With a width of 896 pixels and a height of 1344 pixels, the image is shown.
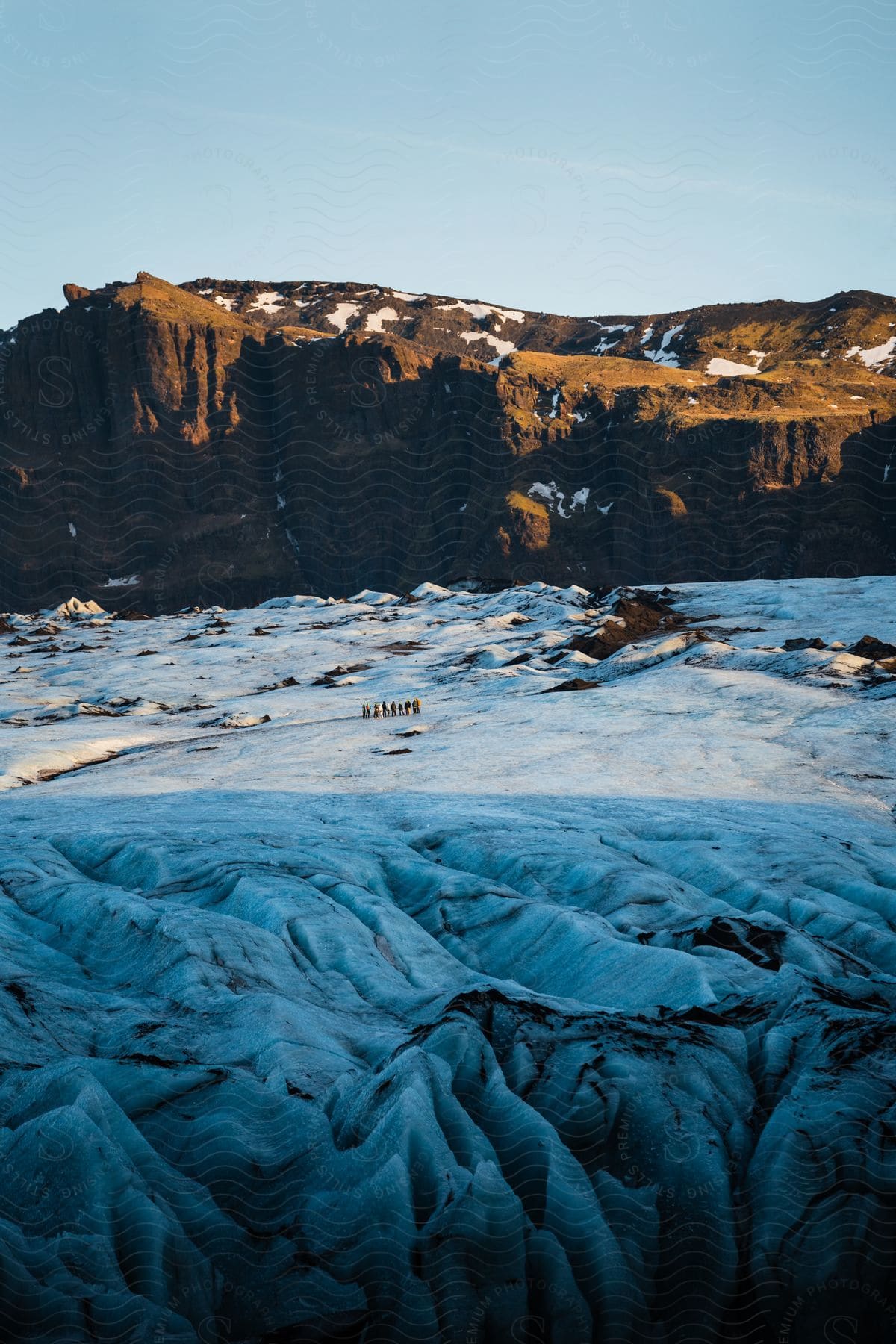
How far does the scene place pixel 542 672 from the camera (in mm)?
34375

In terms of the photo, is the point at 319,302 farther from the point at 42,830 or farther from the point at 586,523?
the point at 42,830

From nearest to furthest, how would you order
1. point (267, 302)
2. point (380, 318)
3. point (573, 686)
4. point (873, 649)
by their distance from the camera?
point (873, 649), point (573, 686), point (380, 318), point (267, 302)

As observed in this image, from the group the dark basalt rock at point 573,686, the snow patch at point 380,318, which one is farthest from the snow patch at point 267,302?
the dark basalt rock at point 573,686

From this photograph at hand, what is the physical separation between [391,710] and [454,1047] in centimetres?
2217

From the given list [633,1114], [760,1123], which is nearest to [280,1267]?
[633,1114]

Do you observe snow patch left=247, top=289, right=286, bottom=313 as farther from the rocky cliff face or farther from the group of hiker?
the group of hiker

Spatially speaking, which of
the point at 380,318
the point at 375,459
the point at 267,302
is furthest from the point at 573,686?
the point at 267,302

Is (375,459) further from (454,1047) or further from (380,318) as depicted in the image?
(454,1047)

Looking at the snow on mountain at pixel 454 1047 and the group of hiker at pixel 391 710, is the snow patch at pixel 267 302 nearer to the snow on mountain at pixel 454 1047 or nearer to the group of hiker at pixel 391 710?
the group of hiker at pixel 391 710

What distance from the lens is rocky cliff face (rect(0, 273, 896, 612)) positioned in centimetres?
11119

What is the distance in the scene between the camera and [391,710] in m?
29.2

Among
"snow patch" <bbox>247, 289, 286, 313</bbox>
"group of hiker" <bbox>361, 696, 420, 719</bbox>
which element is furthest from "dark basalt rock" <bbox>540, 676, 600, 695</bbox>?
"snow patch" <bbox>247, 289, 286, 313</bbox>

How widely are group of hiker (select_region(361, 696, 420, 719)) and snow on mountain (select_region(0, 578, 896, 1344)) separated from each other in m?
7.73

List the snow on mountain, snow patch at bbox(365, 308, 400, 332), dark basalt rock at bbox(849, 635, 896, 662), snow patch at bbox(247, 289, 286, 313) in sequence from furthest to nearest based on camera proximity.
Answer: snow patch at bbox(247, 289, 286, 313) → snow patch at bbox(365, 308, 400, 332) → dark basalt rock at bbox(849, 635, 896, 662) → the snow on mountain
